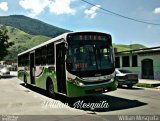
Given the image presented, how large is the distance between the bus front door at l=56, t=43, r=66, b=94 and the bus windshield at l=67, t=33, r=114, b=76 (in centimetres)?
79

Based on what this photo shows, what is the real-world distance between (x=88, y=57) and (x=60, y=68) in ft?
5.77

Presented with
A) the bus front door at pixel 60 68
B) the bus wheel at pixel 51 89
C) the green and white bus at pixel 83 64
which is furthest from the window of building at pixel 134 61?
the bus front door at pixel 60 68

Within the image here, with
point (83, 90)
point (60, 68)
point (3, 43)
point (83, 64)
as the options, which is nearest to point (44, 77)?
point (60, 68)

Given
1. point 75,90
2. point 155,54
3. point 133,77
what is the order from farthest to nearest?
point 155,54 → point 133,77 → point 75,90

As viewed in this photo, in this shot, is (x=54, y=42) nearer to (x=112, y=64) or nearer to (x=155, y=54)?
(x=112, y=64)

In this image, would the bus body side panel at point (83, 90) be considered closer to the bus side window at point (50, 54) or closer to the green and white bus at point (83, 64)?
the green and white bus at point (83, 64)

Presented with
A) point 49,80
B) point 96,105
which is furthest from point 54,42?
point 96,105

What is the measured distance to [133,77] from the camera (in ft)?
74.3

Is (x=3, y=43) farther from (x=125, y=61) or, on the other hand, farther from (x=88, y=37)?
(x=88, y=37)

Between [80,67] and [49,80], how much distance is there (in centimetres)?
401

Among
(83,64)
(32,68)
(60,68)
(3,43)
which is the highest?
(3,43)

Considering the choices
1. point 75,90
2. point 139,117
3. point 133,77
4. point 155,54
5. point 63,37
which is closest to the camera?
point 139,117

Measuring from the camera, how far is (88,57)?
1233cm

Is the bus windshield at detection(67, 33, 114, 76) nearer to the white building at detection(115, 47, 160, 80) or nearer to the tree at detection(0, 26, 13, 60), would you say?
the white building at detection(115, 47, 160, 80)
